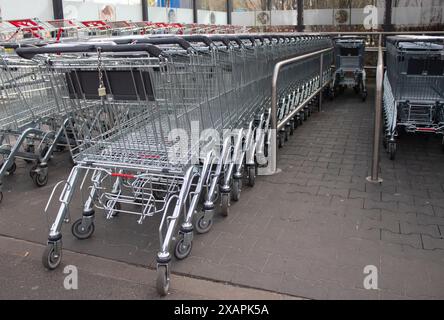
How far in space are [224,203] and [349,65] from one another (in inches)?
273

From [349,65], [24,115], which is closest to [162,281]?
[24,115]

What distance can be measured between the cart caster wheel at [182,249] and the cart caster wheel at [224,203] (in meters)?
0.65

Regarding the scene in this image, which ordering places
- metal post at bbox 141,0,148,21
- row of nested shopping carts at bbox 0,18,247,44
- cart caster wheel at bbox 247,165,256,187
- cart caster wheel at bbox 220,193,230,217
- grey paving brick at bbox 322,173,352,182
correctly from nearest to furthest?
1. cart caster wheel at bbox 220,193,230,217
2. cart caster wheel at bbox 247,165,256,187
3. grey paving brick at bbox 322,173,352,182
4. row of nested shopping carts at bbox 0,18,247,44
5. metal post at bbox 141,0,148,21

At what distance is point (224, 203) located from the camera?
3.67 meters

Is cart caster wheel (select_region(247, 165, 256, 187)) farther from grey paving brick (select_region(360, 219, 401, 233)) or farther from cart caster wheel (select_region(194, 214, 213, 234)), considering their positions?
A: grey paving brick (select_region(360, 219, 401, 233))

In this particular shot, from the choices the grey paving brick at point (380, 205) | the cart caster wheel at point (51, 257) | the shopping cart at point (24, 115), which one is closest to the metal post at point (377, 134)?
the grey paving brick at point (380, 205)

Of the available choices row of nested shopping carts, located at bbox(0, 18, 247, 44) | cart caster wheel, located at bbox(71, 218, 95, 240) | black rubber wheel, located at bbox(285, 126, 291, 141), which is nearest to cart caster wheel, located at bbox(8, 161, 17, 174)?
row of nested shopping carts, located at bbox(0, 18, 247, 44)

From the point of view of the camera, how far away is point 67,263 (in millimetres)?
3070

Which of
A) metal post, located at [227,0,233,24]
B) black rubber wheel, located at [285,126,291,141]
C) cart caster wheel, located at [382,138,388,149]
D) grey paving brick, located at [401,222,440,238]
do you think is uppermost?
metal post, located at [227,0,233,24]

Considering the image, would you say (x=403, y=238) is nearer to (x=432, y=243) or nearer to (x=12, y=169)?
(x=432, y=243)

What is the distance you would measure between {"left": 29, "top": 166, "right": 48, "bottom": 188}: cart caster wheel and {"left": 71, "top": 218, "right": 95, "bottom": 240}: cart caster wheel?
144 centimetres

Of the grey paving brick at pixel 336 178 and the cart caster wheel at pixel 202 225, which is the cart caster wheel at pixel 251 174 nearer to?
the grey paving brick at pixel 336 178

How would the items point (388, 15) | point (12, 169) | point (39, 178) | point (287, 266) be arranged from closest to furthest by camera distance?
point (287, 266)
point (39, 178)
point (12, 169)
point (388, 15)

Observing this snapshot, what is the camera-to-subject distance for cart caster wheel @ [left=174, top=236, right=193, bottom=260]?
3027mm
